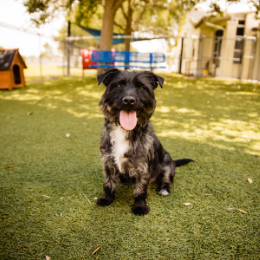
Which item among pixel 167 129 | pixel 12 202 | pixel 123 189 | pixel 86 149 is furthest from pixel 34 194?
pixel 167 129

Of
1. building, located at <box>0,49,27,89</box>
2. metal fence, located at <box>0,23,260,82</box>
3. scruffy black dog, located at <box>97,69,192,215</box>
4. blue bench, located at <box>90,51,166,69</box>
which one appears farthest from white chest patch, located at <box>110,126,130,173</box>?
metal fence, located at <box>0,23,260,82</box>

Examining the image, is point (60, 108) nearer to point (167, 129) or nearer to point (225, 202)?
point (167, 129)

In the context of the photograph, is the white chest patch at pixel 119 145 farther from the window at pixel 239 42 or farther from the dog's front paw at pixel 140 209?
the window at pixel 239 42

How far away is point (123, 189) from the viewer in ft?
9.93

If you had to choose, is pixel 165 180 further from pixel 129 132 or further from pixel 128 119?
pixel 128 119

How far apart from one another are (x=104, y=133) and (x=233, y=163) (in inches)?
96.8

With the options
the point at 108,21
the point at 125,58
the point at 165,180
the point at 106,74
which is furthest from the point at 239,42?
the point at 106,74

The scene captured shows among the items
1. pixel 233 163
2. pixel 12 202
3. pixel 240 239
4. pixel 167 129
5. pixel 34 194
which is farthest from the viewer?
pixel 167 129

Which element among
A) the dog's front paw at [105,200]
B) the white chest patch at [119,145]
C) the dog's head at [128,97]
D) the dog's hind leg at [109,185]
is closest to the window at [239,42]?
the dog's head at [128,97]

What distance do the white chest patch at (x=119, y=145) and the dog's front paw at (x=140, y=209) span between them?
1.45 feet

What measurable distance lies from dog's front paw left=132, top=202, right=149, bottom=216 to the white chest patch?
0.44 metres

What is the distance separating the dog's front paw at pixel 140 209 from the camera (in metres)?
2.46

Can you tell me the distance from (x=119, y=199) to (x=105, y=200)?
0.69 ft

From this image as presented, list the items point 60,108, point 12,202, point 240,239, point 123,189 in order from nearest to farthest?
point 240,239 < point 12,202 < point 123,189 < point 60,108
